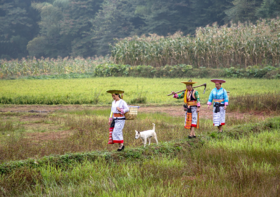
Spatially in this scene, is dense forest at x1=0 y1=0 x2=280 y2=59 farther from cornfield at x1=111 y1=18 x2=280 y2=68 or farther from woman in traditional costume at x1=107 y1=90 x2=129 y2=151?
woman in traditional costume at x1=107 y1=90 x2=129 y2=151

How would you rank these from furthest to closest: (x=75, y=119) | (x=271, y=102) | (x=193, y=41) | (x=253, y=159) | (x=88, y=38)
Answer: (x=88, y=38) < (x=193, y=41) < (x=271, y=102) < (x=75, y=119) < (x=253, y=159)

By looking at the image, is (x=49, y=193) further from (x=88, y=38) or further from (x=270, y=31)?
(x=88, y=38)

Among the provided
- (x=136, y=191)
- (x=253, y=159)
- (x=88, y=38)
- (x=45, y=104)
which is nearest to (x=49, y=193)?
(x=136, y=191)

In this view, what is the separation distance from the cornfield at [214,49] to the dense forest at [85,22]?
1988 centimetres

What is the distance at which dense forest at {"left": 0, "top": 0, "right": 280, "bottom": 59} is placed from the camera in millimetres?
52406

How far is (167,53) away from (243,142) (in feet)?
80.2

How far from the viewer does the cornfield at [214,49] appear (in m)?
27.3

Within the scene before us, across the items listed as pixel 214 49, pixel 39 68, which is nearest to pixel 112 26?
pixel 39 68

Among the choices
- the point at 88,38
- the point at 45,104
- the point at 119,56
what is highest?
the point at 88,38

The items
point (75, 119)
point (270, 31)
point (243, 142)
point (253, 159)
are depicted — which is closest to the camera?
point (253, 159)

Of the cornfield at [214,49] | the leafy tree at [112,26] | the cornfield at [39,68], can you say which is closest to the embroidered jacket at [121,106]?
the cornfield at [214,49]

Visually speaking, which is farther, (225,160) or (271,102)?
(271,102)

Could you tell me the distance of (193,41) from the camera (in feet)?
102

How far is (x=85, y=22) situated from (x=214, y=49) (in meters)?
36.8
